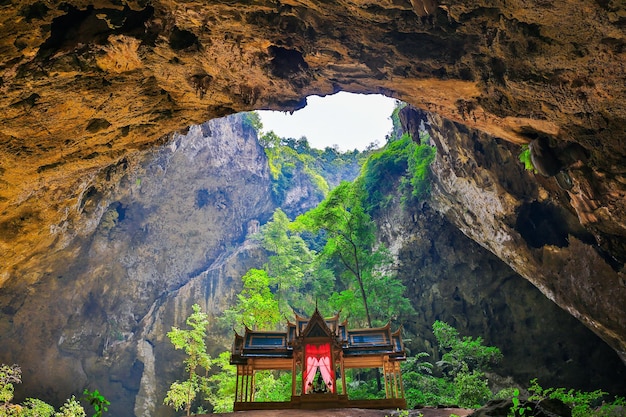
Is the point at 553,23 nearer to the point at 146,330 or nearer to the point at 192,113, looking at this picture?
the point at 192,113

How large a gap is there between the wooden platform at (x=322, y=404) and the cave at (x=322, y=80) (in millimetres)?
6552

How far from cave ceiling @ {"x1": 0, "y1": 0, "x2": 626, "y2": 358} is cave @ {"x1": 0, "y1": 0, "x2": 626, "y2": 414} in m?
0.03

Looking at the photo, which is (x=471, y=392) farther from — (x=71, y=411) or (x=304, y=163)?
(x=304, y=163)

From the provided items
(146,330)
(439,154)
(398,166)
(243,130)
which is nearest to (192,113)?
(439,154)

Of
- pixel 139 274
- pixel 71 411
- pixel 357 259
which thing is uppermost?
pixel 139 274

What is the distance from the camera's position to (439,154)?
16109mm

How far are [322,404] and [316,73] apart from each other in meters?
9.31

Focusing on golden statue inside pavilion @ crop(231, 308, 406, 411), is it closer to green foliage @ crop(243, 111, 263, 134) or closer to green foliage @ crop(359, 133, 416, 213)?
green foliage @ crop(359, 133, 416, 213)

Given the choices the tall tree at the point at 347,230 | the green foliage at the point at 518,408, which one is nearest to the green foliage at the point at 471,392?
the green foliage at the point at 518,408

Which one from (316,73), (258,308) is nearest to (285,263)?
(258,308)

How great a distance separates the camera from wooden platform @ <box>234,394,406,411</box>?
11031 millimetres

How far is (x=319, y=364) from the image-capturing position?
12.2 meters

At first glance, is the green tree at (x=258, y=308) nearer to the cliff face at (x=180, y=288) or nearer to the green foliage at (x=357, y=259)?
the green foliage at (x=357, y=259)

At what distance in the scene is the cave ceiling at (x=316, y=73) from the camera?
21.0 feet
